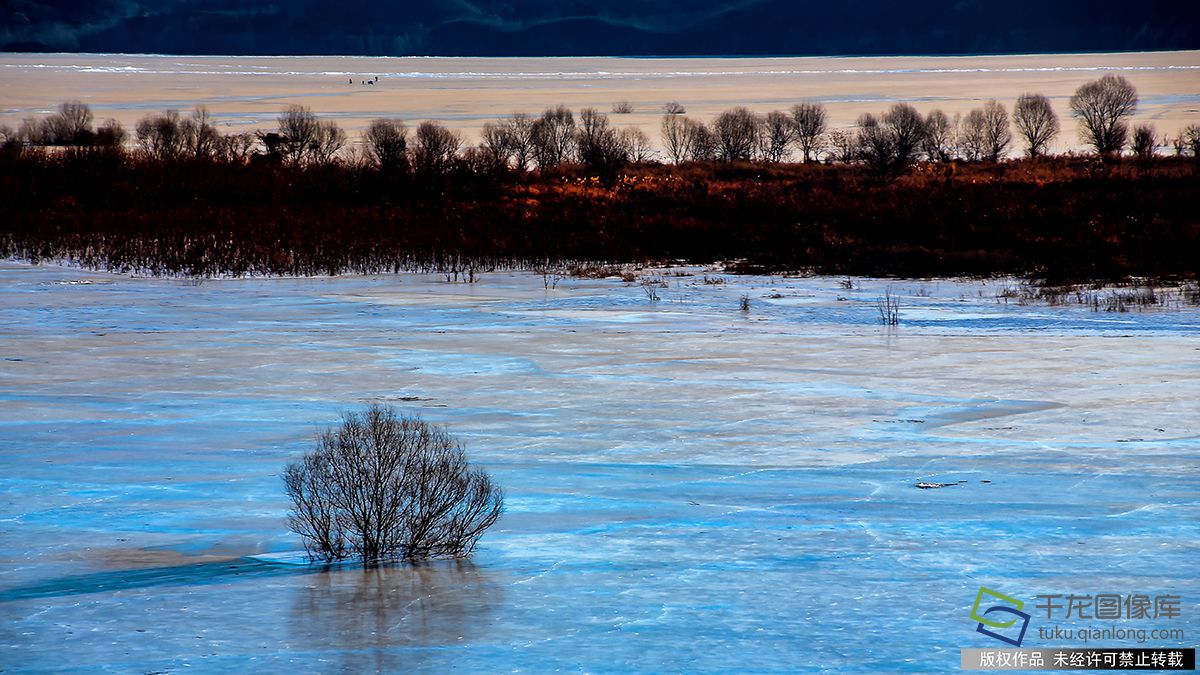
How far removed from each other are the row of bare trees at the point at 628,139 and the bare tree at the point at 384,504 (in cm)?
3548

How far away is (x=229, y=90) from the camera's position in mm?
146500

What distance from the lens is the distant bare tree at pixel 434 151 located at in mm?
42094

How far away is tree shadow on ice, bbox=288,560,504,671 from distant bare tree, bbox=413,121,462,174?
118ft

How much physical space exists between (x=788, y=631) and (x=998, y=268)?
20044 millimetres

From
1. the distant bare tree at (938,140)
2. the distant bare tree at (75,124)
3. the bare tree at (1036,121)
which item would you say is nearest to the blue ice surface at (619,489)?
the distant bare tree at (75,124)

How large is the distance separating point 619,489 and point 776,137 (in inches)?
2524

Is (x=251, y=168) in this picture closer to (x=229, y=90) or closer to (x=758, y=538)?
(x=758, y=538)

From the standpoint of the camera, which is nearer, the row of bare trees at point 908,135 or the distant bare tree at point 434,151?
the distant bare tree at point 434,151

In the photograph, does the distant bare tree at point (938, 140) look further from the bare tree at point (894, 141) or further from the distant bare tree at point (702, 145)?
the distant bare tree at point (702, 145)

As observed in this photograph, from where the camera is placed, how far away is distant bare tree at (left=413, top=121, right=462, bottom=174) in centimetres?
4209

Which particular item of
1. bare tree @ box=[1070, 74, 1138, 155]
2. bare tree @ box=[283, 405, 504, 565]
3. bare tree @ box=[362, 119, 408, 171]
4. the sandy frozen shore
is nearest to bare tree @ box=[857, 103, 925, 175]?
bare tree @ box=[1070, 74, 1138, 155]

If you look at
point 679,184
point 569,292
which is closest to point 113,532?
point 569,292

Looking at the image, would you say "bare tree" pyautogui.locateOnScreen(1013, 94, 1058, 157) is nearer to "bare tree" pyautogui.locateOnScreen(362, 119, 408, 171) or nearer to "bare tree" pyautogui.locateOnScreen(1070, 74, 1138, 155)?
"bare tree" pyautogui.locateOnScreen(1070, 74, 1138, 155)

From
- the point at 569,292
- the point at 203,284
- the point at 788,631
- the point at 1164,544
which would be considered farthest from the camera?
the point at 203,284
